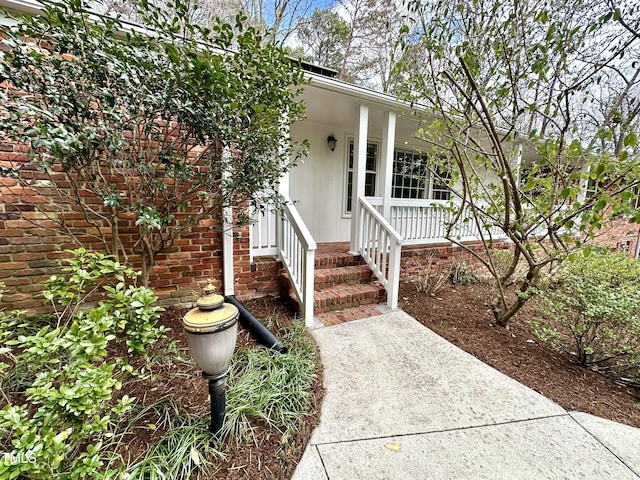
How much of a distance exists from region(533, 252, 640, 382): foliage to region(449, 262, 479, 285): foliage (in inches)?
79.1

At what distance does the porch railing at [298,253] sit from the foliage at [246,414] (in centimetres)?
67

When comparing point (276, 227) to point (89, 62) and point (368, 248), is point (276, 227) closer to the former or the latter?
point (368, 248)

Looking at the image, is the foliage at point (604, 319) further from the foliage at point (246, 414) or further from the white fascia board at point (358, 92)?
the white fascia board at point (358, 92)

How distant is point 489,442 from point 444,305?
Answer: 2.41 meters

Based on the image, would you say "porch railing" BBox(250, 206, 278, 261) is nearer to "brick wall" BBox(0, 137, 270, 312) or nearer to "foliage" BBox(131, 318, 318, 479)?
"brick wall" BBox(0, 137, 270, 312)

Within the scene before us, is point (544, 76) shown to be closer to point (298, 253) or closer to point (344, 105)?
point (344, 105)

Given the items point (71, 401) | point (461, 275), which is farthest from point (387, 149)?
point (71, 401)

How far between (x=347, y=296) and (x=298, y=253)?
900mm

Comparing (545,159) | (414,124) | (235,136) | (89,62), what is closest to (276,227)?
(235,136)

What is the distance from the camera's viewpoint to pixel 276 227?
3.98 m

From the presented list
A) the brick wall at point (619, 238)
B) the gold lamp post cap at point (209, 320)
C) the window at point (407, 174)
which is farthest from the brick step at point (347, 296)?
the brick wall at point (619, 238)

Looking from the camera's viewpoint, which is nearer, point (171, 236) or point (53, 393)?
point (53, 393)

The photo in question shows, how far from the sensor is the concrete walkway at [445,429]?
159 centimetres

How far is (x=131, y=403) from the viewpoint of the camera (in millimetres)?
1845
